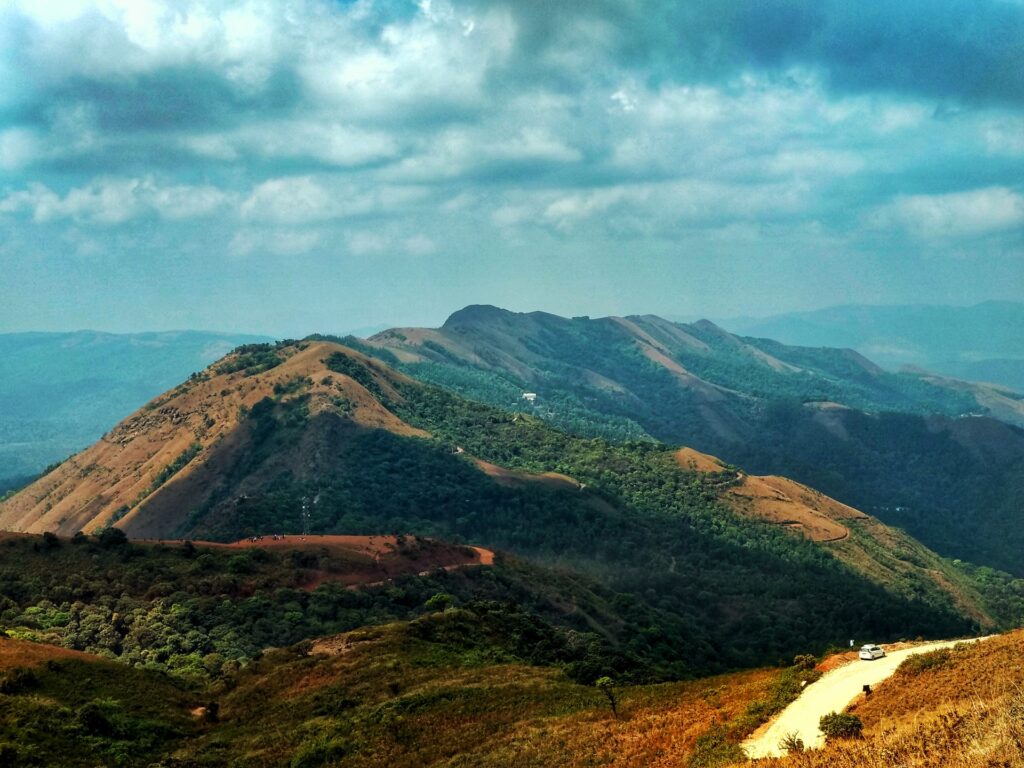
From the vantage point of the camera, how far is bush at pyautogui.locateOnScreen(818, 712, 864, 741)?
125ft

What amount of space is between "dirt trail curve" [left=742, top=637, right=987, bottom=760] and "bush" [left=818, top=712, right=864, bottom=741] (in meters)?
0.66

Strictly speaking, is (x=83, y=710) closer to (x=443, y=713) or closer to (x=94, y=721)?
(x=94, y=721)

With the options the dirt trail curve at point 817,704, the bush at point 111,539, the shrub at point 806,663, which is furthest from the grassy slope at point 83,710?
the shrub at point 806,663

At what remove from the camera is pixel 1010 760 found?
94.4 ft

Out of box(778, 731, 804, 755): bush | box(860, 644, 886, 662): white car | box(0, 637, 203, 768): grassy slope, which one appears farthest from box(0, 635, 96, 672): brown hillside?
box(860, 644, 886, 662): white car

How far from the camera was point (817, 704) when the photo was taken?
4512cm

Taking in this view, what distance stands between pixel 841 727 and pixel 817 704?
23.6 ft

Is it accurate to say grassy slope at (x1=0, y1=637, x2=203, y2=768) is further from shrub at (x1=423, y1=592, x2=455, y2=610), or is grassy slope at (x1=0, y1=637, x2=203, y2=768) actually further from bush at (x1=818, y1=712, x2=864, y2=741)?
bush at (x1=818, y1=712, x2=864, y2=741)

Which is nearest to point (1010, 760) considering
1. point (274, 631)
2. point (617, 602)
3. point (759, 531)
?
point (274, 631)

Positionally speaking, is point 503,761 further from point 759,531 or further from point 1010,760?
point 759,531

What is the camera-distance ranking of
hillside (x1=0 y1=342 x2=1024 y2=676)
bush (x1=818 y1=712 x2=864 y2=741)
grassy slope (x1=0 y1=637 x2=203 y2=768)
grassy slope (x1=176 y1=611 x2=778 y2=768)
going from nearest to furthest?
bush (x1=818 y1=712 x2=864 y2=741) → grassy slope (x1=176 y1=611 x2=778 y2=768) → grassy slope (x1=0 y1=637 x2=203 y2=768) → hillside (x1=0 y1=342 x2=1024 y2=676)

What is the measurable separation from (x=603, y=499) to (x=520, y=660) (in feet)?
384

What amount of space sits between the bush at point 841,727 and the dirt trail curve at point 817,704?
2.17 feet

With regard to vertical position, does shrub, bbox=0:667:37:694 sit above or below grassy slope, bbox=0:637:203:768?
above
